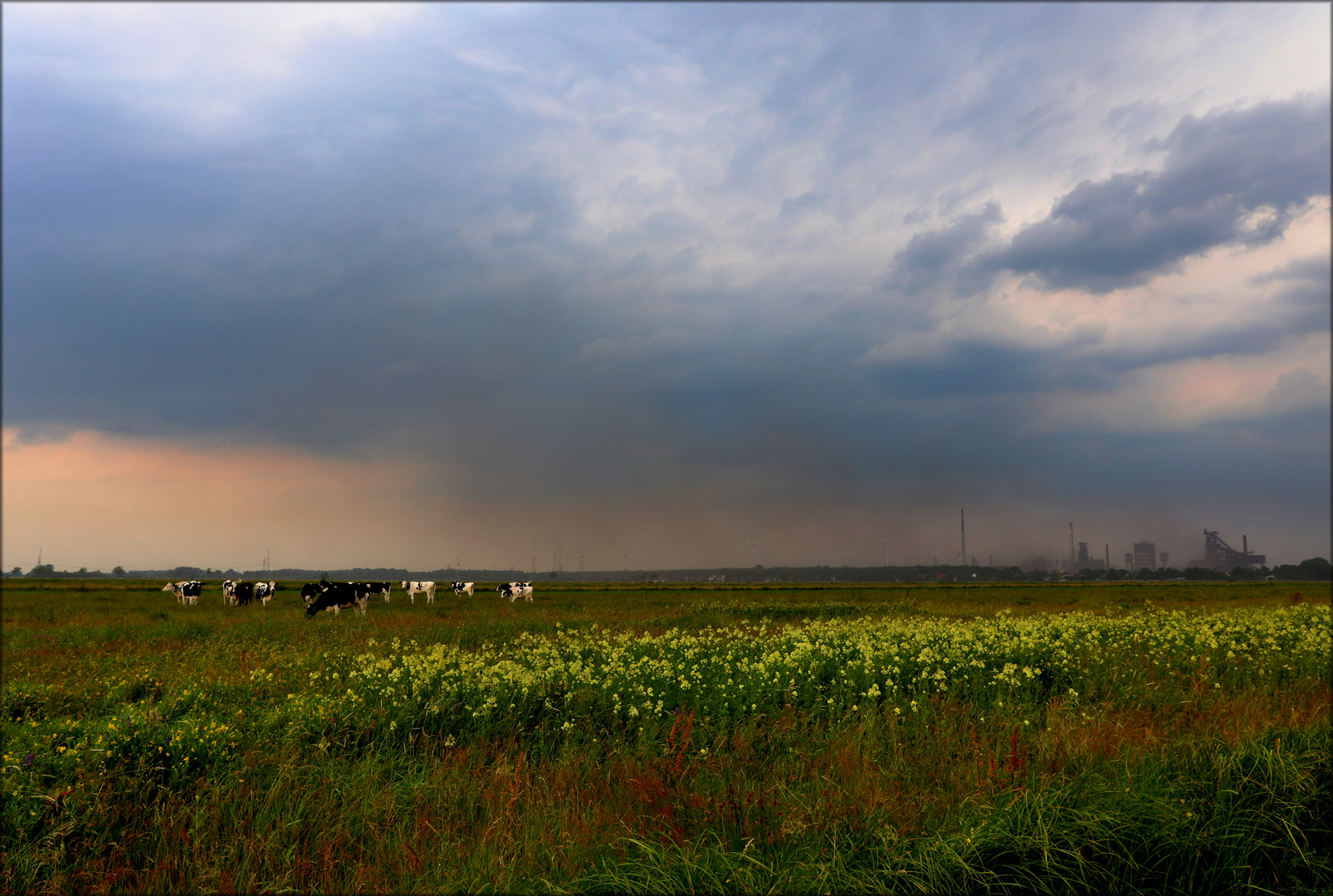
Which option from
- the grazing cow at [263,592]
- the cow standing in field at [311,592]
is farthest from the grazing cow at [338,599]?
the grazing cow at [263,592]

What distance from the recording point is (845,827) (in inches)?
235

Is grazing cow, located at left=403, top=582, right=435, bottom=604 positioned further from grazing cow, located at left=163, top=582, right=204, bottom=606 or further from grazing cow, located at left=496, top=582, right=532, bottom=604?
grazing cow, located at left=163, top=582, right=204, bottom=606

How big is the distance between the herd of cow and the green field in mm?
29346

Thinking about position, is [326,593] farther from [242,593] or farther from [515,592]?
[515,592]

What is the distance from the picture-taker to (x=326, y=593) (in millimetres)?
41906

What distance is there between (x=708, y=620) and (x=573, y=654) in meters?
16.7

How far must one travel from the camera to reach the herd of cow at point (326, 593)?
4172cm

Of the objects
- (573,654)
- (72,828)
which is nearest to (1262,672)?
(573,654)

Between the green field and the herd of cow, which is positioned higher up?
the green field

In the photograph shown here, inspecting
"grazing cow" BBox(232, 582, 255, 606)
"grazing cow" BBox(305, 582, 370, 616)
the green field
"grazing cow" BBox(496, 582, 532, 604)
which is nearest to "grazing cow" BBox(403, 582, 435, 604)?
"grazing cow" BBox(496, 582, 532, 604)

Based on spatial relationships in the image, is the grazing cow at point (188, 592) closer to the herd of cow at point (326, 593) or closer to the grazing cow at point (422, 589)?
the herd of cow at point (326, 593)

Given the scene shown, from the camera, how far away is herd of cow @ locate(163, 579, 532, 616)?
41.7 meters

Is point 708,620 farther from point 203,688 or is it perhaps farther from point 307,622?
point 203,688

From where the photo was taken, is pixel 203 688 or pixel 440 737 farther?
pixel 203 688
